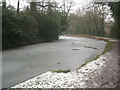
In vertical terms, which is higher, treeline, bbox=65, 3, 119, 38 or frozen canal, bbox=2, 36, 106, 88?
treeline, bbox=65, 3, 119, 38

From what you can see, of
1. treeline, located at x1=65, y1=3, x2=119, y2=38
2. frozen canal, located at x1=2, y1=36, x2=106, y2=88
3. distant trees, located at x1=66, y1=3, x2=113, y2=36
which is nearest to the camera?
frozen canal, located at x1=2, y1=36, x2=106, y2=88

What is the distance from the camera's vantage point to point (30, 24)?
42.1 ft

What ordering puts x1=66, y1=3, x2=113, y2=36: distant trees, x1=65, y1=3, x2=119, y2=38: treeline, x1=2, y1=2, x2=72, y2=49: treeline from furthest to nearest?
x1=66, y1=3, x2=113, y2=36: distant trees < x1=65, y1=3, x2=119, y2=38: treeline < x1=2, y1=2, x2=72, y2=49: treeline

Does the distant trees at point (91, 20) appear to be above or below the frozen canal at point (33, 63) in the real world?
above

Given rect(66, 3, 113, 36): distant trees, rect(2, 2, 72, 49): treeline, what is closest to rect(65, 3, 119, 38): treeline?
rect(66, 3, 113, 36): distant trees

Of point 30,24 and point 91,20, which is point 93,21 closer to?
point 91,20

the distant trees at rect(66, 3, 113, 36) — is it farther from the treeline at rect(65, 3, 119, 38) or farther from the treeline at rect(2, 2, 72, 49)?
the treeline at rect(2, 2, 72, 49)

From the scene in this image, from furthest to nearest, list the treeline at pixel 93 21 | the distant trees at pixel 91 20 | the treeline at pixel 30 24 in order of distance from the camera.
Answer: the distant trees at pixel 91 20 → the treeline at pixel 93 21 → the treeline at pixel 30 24

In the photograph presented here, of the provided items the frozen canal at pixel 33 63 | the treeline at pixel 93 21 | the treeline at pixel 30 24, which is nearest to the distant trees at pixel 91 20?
the treeline at pixel 93 21

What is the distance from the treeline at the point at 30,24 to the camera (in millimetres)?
9148

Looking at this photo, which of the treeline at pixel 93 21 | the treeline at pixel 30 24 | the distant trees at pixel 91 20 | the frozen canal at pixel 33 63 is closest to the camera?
the frozen canal at pixel 33 63

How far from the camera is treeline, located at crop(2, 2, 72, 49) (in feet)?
30.0

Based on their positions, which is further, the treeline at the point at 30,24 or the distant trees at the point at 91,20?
the distant trees at the point at 91,20

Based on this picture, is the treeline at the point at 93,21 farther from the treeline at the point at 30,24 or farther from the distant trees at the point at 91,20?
the treeline at the point at 30,24
